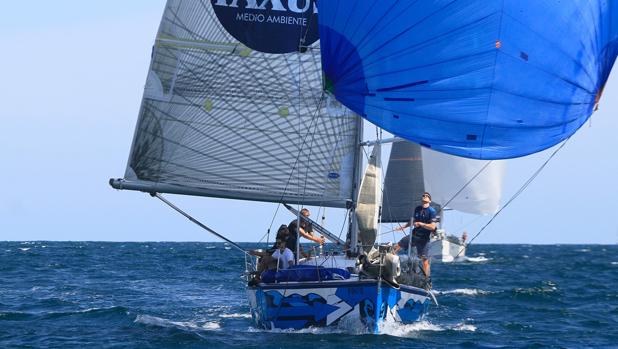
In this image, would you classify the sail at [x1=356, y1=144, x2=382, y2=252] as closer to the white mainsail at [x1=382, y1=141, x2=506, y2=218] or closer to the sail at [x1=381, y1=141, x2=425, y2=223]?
the white mainsail at [x1=382, y1=141, x2=506, y2=218]

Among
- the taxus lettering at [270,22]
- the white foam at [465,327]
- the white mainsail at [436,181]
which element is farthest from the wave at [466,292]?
the white mainsail at [436,181]

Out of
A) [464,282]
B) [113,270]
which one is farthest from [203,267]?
[464,282]

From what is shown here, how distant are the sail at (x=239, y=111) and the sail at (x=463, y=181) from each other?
34.3m

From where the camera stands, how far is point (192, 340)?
19.8 m

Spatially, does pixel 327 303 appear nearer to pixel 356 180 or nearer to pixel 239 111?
pixel 356 180

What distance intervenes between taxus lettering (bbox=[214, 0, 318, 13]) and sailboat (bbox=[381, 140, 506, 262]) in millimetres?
26268

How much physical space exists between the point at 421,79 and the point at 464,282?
69.1 feet

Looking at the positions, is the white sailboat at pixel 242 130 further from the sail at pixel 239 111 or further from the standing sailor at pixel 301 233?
the standing sailor at pixel 301 233

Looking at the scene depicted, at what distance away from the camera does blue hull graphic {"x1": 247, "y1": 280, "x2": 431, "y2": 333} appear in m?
19.1

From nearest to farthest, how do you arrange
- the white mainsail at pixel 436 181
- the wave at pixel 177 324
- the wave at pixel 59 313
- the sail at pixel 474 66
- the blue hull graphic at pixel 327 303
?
the sail at pixel 474 66, the blue hull graphic at pixel 327 303, the wave at pixel 177 324, the wave at pixel 59 313, the white mainsail at pixel 436 181

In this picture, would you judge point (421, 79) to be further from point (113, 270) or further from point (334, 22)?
point (113, 270)

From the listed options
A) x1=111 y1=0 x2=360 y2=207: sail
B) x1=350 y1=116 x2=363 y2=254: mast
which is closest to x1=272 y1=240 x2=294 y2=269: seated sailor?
x1=350 y1=116 x2=363 y2=254: mast

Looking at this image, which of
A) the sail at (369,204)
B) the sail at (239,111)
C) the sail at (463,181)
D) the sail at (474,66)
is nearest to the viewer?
the sail at (474,66)

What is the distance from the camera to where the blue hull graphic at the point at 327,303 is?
19.1m
